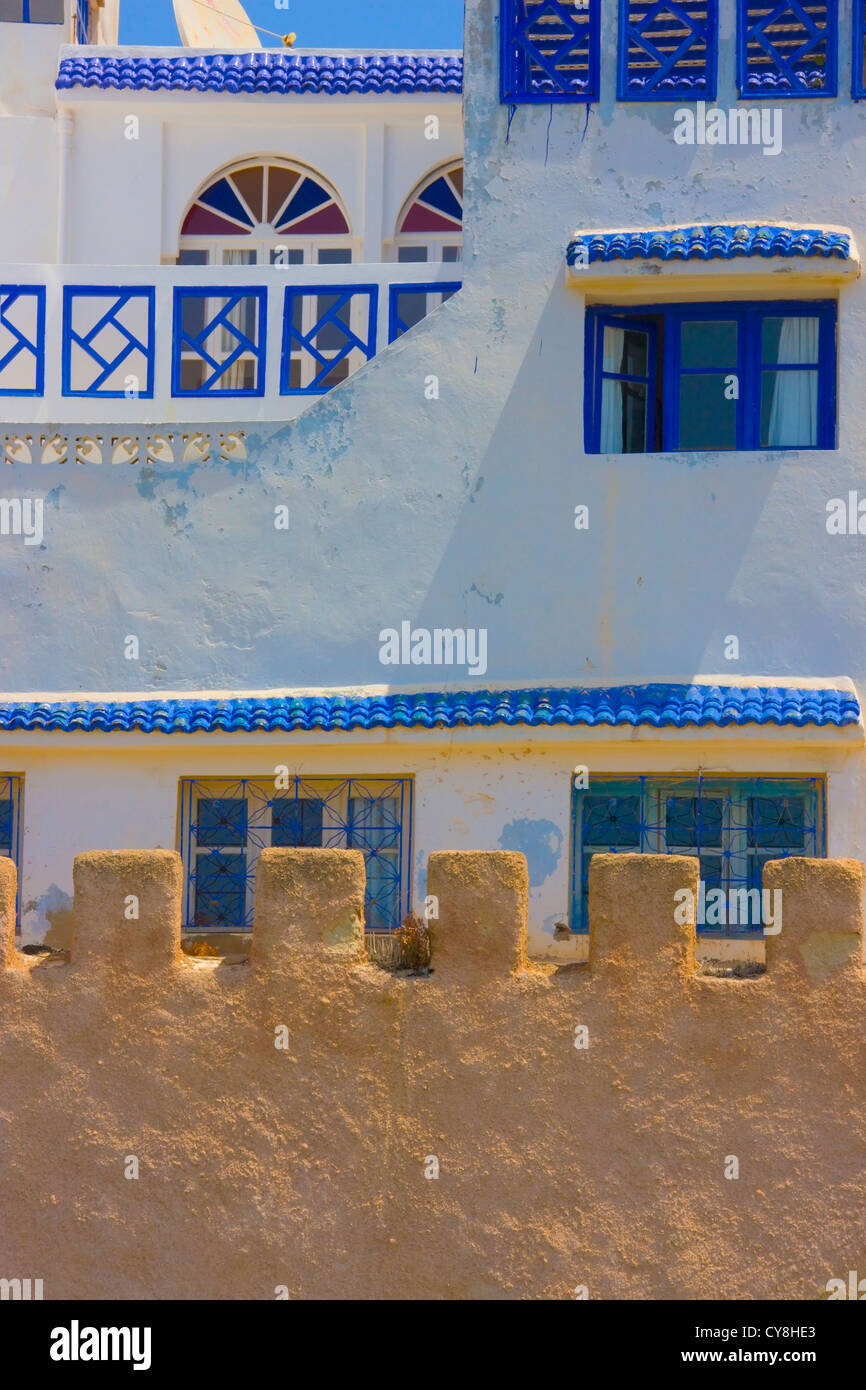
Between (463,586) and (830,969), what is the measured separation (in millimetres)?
5612

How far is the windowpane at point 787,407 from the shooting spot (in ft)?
52.8

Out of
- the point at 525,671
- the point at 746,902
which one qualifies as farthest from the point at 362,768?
the point at 746,902

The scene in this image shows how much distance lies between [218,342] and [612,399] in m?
5.25

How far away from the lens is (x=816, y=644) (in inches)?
623

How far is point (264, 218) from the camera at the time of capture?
69.4ft

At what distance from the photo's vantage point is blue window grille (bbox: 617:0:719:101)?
16234 mm

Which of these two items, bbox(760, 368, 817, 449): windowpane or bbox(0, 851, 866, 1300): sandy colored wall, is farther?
bbox(760, 368, 817, 449): windowpane

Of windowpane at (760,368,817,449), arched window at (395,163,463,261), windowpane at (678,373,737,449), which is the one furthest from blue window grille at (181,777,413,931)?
arched window at (395,163,463,261)

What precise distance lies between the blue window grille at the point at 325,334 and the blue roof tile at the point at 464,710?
2751mm

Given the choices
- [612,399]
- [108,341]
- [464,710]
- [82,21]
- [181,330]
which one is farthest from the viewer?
[82,21]

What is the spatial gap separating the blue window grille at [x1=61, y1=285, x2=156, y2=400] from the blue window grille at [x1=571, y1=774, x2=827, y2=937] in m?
4.82

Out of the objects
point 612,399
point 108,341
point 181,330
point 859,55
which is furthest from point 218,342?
point 859,55

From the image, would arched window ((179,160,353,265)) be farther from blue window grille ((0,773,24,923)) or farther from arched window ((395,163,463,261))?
blue window grille ((0,773,24,923))

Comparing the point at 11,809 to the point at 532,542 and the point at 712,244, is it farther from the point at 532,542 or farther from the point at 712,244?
the point at 712,244
